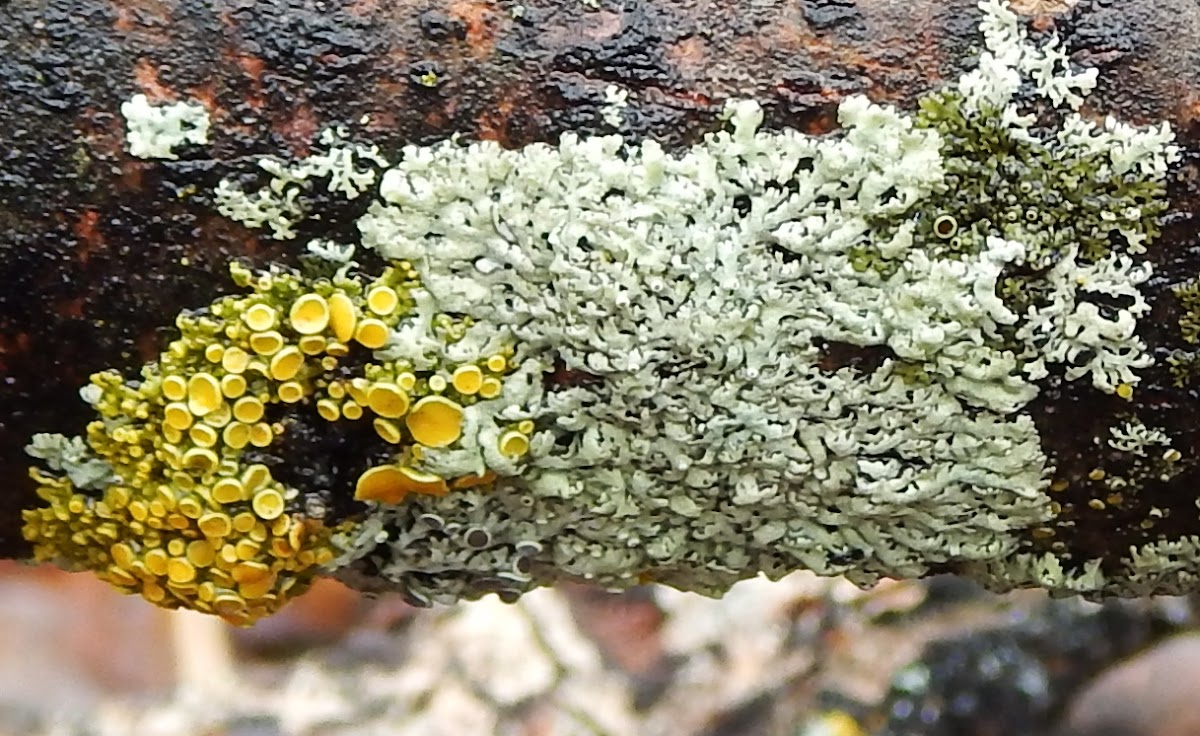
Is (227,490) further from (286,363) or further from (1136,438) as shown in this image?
(1136,438)

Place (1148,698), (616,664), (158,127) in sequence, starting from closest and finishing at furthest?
1. (158,127)
2. (1148,698)
3. (616,664)

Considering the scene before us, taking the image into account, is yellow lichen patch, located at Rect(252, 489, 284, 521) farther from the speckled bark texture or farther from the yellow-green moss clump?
the speckled bark texture

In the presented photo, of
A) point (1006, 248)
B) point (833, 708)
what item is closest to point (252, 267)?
point (1006, 248)

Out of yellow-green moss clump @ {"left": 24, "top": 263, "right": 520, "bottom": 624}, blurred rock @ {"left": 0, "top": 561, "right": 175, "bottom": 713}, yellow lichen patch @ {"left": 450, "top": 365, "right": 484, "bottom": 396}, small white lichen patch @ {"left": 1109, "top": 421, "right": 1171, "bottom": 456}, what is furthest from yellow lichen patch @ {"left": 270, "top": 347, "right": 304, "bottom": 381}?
blurred rock @ {"left": 0, "top": 561, "right": 175, "bottom": 713}

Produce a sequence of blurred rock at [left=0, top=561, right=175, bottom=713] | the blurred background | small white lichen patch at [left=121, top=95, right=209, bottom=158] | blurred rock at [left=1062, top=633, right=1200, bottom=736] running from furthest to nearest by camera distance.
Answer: blurred rock at [left=0, top=561, right=175, bottom=713] → the blurred background → blurred rock at [left=1062, top=633, right=1200, bottom=736] → small white lichen patch at [left=121, top=95, right=209, bottom=158]

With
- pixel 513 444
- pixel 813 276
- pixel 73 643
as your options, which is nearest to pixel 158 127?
pixel 513 444
